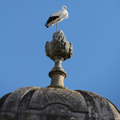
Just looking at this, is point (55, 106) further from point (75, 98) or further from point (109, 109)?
point (109, 109)

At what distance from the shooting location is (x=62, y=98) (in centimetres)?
610

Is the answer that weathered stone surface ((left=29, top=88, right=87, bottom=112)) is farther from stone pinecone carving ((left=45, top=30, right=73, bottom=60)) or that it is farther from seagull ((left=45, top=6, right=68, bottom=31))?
seagull ((left=45, top=6, right=68, bottom=31))

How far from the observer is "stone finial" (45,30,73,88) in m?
7.77

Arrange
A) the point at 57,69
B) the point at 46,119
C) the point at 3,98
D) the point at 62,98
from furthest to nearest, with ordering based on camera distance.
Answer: the point at 57,69
the point at 3,98
the point at 62,98
the point at 46,119

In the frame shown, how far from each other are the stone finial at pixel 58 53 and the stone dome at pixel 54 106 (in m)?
1.35

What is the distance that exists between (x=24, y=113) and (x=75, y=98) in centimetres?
134

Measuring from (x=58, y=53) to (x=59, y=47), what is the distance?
0.24 meters

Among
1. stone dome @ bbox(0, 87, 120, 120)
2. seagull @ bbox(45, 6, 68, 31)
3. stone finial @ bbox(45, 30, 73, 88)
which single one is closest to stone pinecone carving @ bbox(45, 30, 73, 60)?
stone finial @ bbox(45, 30, 73, 88)

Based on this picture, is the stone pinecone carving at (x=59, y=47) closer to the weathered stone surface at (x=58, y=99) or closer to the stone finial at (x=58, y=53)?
→ the stone finial at (x=58, y=53)

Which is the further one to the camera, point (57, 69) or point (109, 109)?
point (57, 69)

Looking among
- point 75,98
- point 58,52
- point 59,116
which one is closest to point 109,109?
point 75,98

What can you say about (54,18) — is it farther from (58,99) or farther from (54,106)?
(54,106)

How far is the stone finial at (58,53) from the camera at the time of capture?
306 inches

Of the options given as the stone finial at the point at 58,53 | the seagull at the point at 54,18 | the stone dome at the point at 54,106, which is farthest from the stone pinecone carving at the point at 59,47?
the seagull at the point at 54,18
